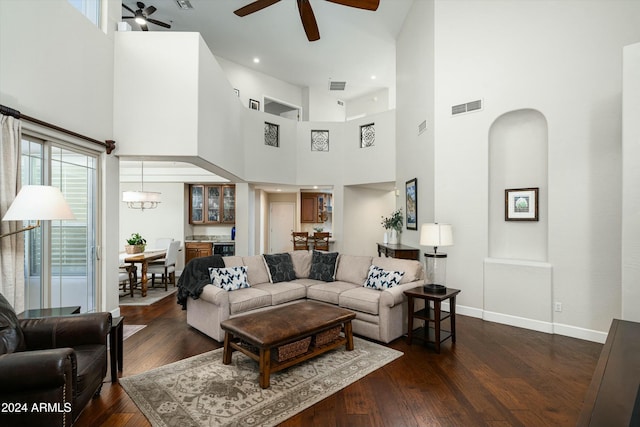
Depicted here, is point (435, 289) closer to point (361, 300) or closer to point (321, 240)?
point (361, 300)

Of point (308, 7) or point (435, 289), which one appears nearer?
point (435, 289)

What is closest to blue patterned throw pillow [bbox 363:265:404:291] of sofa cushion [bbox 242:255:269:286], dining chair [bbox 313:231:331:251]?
sofa cushion [bbox 242:255:269:286]

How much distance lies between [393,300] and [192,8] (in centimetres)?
646

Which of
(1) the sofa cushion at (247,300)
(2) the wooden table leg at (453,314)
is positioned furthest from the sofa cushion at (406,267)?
(1) the sofa cushion at (247,300)

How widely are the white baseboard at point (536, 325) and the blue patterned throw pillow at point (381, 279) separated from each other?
4.34 feet

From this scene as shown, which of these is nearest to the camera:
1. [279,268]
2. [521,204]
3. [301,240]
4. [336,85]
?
[521,204]

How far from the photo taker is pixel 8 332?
1930mm

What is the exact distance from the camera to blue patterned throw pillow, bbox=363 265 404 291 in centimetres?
385

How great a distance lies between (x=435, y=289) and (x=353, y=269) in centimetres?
131

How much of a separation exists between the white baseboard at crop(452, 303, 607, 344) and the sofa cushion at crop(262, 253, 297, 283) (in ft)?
7.76

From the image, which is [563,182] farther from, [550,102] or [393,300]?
[393,300]

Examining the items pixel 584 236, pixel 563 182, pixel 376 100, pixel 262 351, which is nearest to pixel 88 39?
pixel 262 351

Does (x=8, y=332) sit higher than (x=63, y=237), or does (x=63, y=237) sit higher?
(x=63, y=237)

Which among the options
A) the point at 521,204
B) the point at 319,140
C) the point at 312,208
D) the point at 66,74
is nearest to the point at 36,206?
the point at 66,74
